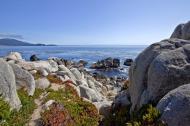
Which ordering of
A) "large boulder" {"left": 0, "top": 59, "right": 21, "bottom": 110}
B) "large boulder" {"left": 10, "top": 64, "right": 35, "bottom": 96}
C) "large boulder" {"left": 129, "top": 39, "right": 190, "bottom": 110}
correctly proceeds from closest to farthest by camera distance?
"large boulder" {"left": 129, "top": 39, "right": 190, "bottom": 110}
"large boulder" {"left": 0, "top": 59, "right": 21, "bottom": 110}
"large boulder" {"left": 10, "top": 64, "right": 35, "bottom": 96}

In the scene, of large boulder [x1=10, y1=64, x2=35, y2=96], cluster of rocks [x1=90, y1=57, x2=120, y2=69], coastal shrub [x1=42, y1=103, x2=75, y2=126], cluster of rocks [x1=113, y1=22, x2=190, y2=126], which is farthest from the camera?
cluster of rocks [x1=90, y1=57, x2=120, y2=69]

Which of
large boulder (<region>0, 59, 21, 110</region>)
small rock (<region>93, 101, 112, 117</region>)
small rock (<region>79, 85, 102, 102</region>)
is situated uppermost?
large boulder (<region>0, 59, 21, 110</region>)

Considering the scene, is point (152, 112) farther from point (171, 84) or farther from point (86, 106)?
point (86, 106)

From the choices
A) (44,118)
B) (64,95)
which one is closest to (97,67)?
(64,95)

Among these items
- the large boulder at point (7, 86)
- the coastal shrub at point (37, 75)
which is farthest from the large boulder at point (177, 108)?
the coastal shrub at point (37, 75)

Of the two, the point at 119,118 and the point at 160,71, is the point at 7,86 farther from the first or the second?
the point at 160,71

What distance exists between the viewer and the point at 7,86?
17.3m

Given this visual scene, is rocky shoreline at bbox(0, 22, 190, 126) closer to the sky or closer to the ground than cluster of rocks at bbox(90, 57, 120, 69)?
closer to the sky

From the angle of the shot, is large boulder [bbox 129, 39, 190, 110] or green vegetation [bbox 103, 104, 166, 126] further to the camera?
large boulder [bbox 129, 39, 190, 110]

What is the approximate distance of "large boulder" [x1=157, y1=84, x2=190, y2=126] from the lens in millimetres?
10602

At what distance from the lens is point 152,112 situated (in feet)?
40.5

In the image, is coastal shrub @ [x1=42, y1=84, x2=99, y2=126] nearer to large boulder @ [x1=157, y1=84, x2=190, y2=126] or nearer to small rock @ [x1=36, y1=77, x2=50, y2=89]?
small rock @ [x1=36, y1=77, x2=50, y2=89]

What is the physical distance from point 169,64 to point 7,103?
821 cm

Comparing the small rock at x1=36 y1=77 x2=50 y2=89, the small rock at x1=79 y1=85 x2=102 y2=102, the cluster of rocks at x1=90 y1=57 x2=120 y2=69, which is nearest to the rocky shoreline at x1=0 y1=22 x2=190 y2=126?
the small rock at x1=36 y1=77 x2=50 y2=89
